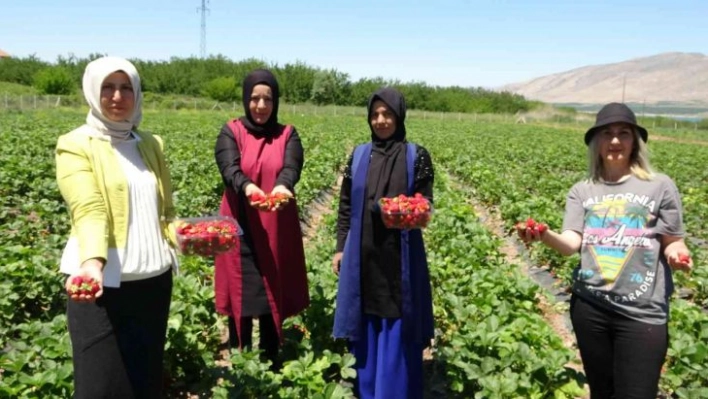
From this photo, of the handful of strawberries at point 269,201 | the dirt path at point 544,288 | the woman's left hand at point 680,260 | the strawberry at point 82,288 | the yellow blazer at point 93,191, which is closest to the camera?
the strawberry at point 82,288

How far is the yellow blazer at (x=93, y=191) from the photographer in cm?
213

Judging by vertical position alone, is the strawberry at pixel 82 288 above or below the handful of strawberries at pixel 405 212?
below

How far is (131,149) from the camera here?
242 cm

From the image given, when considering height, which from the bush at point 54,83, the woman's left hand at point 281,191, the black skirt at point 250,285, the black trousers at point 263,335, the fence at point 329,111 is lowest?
the black trousers at point 263,335

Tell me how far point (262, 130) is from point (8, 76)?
201ft

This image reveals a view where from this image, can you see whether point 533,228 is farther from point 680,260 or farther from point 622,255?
point 680,260

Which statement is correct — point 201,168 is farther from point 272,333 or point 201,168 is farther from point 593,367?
point 593,367

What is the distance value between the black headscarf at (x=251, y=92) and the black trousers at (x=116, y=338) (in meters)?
1.16

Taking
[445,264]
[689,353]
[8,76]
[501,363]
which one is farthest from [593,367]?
[8,76]

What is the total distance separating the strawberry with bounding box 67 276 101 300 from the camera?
1955 millimetres

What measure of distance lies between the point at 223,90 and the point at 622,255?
5417cm

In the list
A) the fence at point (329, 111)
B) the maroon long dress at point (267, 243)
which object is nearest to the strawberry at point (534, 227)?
the maroon long dress at point (267, 243)

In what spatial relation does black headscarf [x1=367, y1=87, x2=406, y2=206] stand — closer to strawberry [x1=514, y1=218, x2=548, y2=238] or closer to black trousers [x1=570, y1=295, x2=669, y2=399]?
strawberry [x1=514, y1=218, x2=548, y2=238]

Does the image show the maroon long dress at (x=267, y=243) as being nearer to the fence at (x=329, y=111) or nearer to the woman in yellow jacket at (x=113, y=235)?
the woman in yellow jacket at (x=113, y=235)
